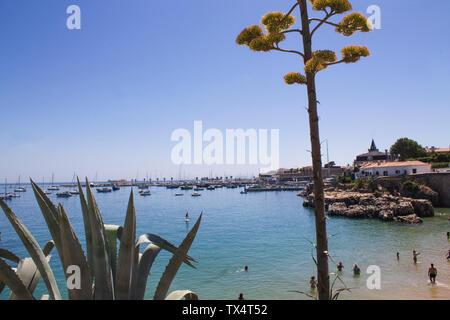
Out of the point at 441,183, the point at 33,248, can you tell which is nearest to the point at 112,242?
the point at 33,248

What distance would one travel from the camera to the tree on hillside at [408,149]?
82250 mm

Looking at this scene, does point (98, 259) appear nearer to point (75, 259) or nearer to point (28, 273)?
point (75, 259)

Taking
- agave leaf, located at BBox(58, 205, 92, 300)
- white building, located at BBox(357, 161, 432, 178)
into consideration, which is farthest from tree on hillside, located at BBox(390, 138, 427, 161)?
agave leaf, located at BBox(58, 205, 92, 300)

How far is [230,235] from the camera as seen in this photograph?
37781 mm

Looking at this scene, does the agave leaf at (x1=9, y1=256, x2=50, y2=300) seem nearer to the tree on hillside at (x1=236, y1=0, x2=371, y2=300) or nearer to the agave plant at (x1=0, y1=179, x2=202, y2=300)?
the agave plant at (x1=0, y1=179, x2=202, y2=300)

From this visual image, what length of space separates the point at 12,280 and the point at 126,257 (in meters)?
1.07

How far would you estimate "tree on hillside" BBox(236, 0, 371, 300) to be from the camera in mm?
3240

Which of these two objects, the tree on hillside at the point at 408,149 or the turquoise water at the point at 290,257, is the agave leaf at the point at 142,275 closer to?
the turquoise water at the point at 290,257

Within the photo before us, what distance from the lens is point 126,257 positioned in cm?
309

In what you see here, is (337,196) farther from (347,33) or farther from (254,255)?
(347,33)

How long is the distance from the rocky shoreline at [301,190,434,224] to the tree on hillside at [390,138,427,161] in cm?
4230
